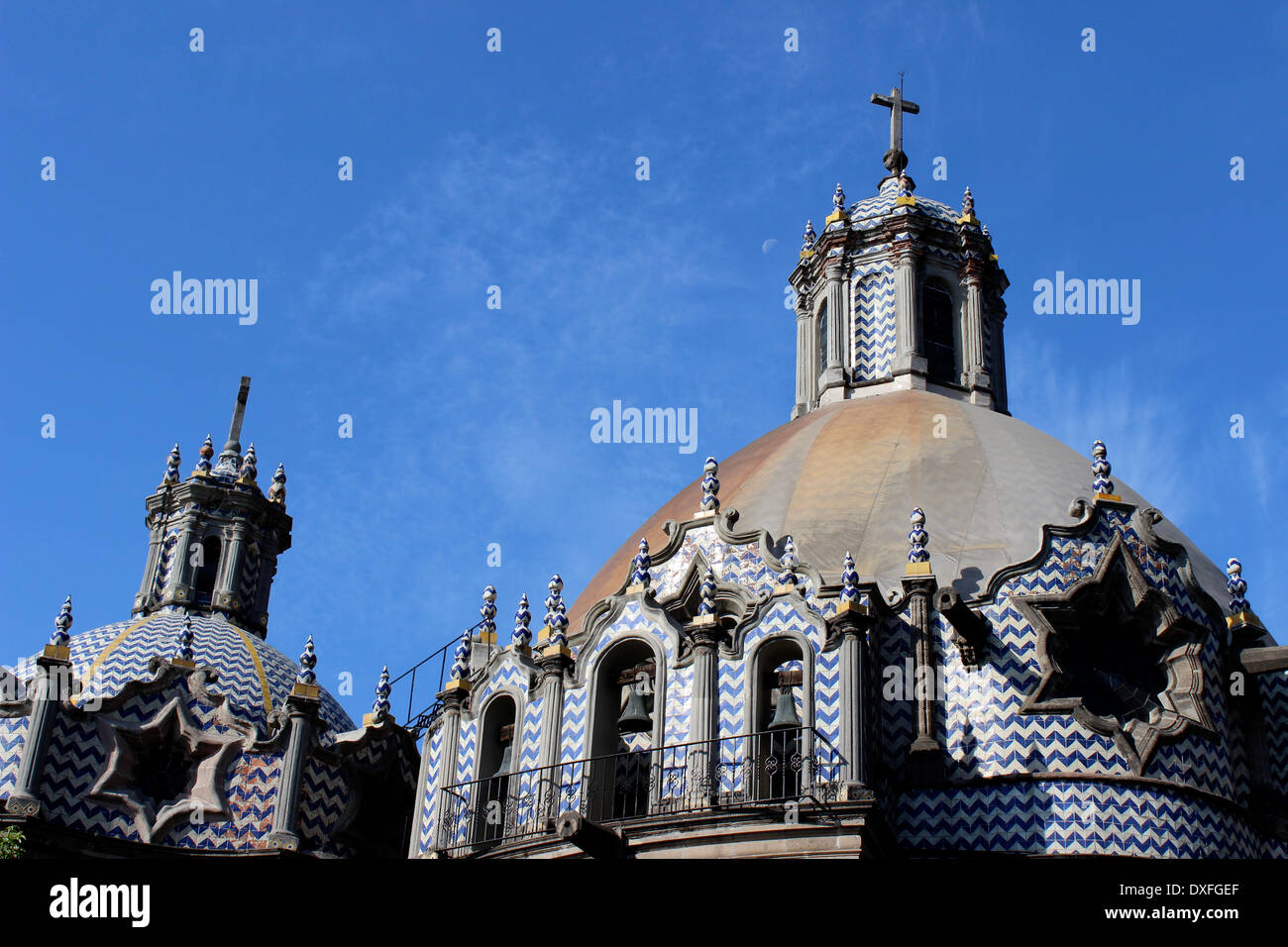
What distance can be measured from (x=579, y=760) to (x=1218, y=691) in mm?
10949

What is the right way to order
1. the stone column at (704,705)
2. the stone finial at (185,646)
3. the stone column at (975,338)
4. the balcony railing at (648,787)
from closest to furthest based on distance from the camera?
1. the balcony railing at (648,787)
2. the stone column at (704,705)
3. the stone finial at (185,646)
4. the stone column at (975,338)

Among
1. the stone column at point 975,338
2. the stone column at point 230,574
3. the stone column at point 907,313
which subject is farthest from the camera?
the stone column at point 230,574

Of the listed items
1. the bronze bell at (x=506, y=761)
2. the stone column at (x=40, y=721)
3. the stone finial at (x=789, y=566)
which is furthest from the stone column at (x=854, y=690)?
the stone column at (x=40, y=721)

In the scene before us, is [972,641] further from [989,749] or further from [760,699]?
[760,699]

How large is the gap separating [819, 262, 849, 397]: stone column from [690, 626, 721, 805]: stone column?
13.2 meters

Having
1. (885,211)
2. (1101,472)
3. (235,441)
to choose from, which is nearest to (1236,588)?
(1101,472)

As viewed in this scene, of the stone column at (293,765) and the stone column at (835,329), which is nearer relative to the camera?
the stone column at (293,765)

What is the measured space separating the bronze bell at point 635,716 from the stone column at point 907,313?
539 inches

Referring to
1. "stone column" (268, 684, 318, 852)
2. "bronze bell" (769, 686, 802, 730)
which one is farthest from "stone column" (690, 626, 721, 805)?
"stone column" (268, 684, 318, 852)

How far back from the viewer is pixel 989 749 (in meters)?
28.8

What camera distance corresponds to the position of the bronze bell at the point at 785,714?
92.6ft

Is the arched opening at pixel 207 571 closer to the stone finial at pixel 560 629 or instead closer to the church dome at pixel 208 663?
the church dome at pixel 208 663
